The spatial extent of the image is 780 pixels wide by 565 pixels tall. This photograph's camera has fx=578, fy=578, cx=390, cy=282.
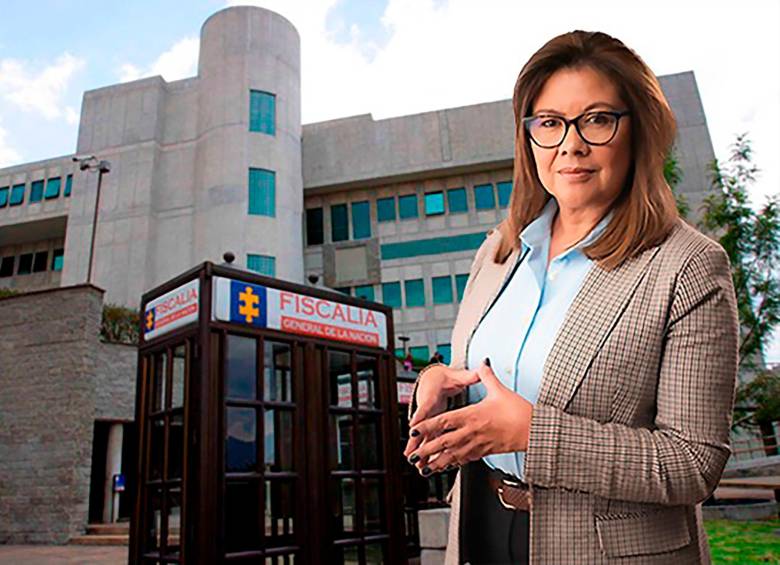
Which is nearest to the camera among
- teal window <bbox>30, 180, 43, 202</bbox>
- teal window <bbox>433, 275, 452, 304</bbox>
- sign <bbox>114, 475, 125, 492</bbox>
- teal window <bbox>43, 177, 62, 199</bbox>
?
sign <bbox>114, 475, 125, 492</bbox>

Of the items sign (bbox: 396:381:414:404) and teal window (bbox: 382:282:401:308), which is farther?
teal window (bbox: 382:282:401:308)

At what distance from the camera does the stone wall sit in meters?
10.6

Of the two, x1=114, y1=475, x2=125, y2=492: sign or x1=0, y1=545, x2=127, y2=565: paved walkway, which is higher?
x1=114, y1=475, x2=125, y2=492: sign

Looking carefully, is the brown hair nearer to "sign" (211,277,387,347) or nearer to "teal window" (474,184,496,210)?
"sign" (211,277,387,347)

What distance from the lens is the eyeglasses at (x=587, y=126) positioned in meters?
1.04

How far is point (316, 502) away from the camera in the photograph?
4.88 metres

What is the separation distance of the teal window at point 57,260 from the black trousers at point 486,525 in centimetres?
3356

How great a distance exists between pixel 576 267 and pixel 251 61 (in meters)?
25.2


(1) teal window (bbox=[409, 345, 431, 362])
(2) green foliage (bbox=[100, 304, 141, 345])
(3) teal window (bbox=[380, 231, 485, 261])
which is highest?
(3) teal window (bbox=[380, 231, 485, 261])

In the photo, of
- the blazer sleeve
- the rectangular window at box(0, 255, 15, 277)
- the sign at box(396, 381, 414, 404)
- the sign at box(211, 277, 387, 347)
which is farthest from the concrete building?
the blazer sleeve

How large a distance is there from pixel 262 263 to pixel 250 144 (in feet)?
16.1

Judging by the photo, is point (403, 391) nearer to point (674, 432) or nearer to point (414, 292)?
→ point (674, 432)

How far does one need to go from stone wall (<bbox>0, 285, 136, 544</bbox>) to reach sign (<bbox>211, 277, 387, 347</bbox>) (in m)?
7.98

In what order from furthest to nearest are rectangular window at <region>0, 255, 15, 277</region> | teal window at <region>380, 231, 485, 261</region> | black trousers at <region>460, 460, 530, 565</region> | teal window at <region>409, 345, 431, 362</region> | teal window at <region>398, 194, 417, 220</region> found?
rectangular window at <region>0, 255, 15, 277</region> → teal window at <region>398, 194, 417, 220</region> → teal window at <region>380, 231, 485, 261</region> → teal window at <region>409, 345, 431, 362</region> → black trousers at <region>460, 460, 530, 565</region>
